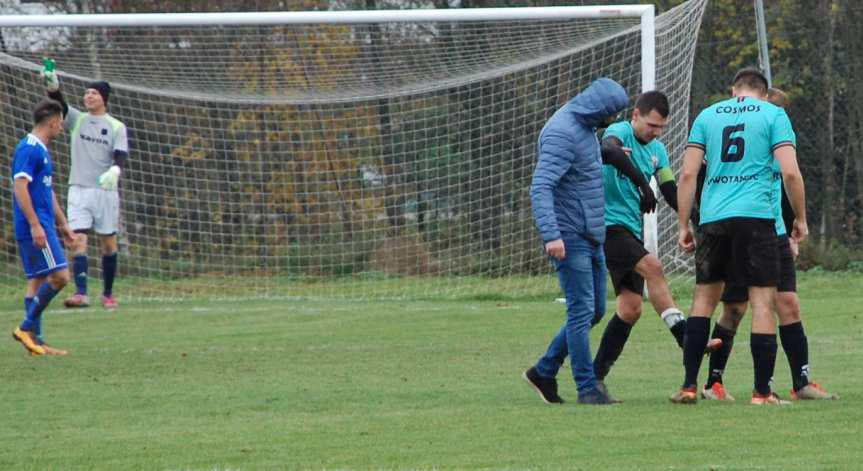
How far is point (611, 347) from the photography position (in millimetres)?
8906

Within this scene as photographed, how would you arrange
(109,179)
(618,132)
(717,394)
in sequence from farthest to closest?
(109,179), (618,132), (717,394)

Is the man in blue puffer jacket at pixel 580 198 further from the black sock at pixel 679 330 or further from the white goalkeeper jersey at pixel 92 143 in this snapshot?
the white goalkeeper jersey at pixel 92 143

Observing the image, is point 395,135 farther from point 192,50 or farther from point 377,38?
point 192,50

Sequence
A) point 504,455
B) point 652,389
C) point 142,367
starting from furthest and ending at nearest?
point 142,367 < point 652,389 < point 504,455

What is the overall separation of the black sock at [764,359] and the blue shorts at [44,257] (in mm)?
5948

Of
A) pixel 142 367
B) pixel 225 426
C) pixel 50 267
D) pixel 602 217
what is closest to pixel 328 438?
pixel 225 426

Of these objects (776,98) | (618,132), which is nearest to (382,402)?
(618,132)

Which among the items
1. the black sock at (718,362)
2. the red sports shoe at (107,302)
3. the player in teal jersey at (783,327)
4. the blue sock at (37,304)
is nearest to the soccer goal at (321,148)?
the red sports shoe at (107,302)

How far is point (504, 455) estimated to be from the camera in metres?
6.61

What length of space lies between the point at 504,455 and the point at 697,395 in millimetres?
2379

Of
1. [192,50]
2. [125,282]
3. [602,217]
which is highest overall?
[192,50]

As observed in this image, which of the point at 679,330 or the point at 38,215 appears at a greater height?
the point at 38,215

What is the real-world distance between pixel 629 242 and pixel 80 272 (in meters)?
8.65

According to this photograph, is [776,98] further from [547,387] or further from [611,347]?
[547,387]
